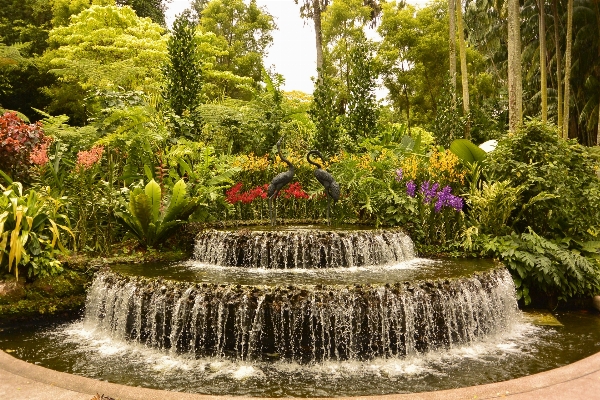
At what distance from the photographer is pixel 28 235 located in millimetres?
6121

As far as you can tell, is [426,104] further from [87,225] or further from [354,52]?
[87,225]

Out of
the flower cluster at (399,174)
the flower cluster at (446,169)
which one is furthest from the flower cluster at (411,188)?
the flower cluster at (446,169)

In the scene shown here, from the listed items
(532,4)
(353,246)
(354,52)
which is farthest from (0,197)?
(532,4)

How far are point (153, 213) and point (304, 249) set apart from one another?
251cm

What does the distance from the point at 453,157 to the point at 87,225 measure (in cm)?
624

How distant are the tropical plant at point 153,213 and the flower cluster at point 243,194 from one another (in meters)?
1.33

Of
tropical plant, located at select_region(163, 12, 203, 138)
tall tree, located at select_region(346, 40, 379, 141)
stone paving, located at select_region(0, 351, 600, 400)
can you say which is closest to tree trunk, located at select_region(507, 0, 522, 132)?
tall tree, located at select_region(346, 40, 379, 141)

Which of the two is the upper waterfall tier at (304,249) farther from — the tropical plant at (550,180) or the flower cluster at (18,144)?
the flower cluster at (18,144)

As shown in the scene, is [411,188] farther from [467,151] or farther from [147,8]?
[147,8]

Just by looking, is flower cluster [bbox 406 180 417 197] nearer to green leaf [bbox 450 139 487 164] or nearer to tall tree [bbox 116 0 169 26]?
green leaf [bbox 450 139 487 164]

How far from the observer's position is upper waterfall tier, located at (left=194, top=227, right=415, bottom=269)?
22.5 feet

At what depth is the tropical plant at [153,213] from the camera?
7.39 m

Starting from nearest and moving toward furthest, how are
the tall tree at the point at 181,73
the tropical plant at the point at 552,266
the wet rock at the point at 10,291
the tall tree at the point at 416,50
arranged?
1. the wet rock at the point at 10,291
2. the tropical plant at the point at 552,266
3. the tall tree at the point at 181,73
4. the tall tree at the point at 416,50

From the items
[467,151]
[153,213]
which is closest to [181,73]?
[153,213]
